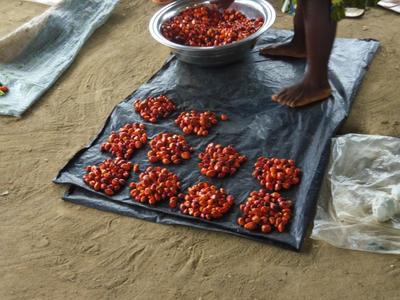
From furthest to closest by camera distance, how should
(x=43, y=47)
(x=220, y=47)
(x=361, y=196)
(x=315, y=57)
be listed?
1. (x=43, y=47)
2. (x=220, y=47)
3. (x=315, y=57)
4. (x=361, y=196)

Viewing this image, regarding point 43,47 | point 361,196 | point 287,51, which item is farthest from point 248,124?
point 43,47

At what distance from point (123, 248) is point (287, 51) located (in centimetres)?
181

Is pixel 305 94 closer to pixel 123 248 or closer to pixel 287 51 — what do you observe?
pixel 287 51

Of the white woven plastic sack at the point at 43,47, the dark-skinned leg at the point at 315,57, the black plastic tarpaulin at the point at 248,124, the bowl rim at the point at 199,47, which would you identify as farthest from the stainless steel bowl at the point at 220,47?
the white woven plastic sack at the point at 43,47

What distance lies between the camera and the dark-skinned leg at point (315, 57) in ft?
9.21

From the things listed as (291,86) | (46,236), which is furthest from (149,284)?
(291,86)

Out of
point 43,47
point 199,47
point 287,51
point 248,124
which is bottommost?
point 43,47

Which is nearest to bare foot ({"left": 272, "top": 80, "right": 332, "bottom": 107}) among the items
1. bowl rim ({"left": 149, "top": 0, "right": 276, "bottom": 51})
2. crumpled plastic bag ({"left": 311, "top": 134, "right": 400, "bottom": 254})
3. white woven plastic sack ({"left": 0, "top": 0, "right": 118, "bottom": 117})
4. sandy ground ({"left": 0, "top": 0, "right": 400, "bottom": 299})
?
sandy ground ({"left": 0, "top": 0, "right": 400, "bottom": 299})

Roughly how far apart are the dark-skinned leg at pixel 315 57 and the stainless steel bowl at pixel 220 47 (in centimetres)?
44

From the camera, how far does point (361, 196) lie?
2471mm

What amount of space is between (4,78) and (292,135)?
7.43 feet

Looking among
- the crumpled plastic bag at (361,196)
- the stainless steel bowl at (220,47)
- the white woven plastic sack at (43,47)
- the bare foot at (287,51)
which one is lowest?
the white woven plastic sack at (43,47)

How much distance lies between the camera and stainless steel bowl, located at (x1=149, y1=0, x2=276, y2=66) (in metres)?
3.29

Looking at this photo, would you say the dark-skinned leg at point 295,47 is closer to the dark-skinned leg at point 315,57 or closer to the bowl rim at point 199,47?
the bowl rim at point 199,47
